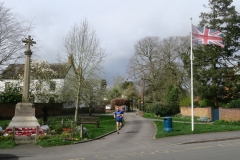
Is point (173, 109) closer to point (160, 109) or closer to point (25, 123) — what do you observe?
point (160, 109)

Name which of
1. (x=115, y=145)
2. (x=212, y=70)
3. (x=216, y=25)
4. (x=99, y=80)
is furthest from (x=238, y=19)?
(x=115, y=145)

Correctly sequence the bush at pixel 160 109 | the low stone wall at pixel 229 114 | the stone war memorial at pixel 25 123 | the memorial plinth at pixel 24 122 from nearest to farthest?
the stone war memorial at pixel 25 123
the memorial plinth at pixel 24 122
the low stone wall at pixel 229 114
the bush at pixel 160 109

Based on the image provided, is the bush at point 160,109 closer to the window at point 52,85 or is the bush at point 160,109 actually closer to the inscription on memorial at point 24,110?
the window at point 52,85

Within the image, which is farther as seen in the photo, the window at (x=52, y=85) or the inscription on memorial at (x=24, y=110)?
the window at (x=52, y=85)

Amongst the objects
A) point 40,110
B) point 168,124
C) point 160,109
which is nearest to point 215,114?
point 160,109

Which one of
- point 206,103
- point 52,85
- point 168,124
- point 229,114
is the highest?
point 52,85

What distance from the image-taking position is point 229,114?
83.0ft

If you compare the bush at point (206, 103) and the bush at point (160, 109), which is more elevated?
the bush at point (206, 103)

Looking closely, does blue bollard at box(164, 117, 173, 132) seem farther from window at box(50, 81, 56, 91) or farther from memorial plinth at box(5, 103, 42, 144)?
window at box(50, 81, 56, 91)

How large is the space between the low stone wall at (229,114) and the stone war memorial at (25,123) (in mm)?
17897

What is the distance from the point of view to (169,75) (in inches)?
1823

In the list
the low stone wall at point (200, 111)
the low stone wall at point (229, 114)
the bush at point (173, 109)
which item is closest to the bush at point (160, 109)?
the bush at point (173, 109)

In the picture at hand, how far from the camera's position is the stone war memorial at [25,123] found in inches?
557

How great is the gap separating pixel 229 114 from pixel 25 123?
744 inches
